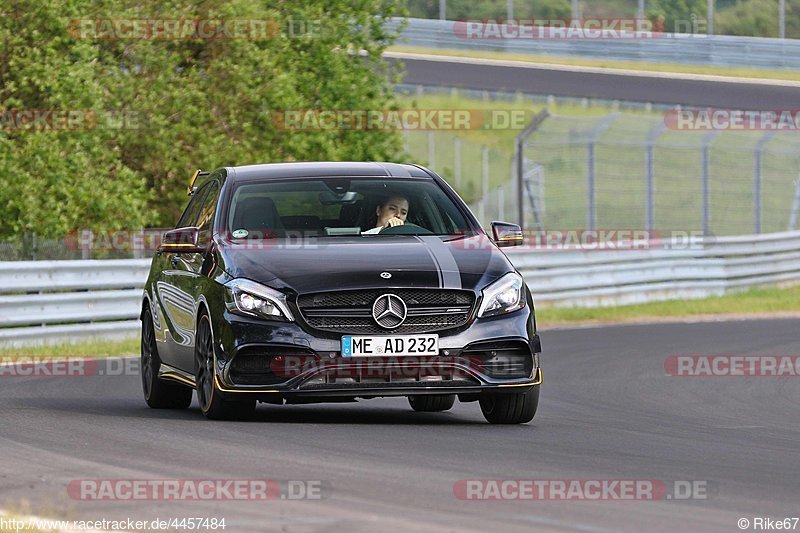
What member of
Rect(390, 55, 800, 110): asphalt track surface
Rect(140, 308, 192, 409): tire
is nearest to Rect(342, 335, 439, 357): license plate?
Rect(140, 308, 192, 409): tire

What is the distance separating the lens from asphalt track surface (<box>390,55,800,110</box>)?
40.3 m

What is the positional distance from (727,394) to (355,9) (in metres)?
17.1

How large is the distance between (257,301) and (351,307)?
0.53m

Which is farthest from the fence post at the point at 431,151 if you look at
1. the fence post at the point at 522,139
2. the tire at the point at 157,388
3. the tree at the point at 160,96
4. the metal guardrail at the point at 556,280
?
the tire at the point at 157,388

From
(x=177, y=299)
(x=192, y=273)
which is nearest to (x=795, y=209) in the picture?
(x=177, y=299)

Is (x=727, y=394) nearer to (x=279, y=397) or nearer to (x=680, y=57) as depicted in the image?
(x=279, y=397)

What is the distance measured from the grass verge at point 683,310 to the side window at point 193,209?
11004mm

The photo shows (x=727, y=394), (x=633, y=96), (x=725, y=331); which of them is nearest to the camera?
(x=727, y=394)

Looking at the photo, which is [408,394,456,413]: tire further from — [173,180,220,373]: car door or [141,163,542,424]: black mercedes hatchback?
[173,180,220,373]: car door

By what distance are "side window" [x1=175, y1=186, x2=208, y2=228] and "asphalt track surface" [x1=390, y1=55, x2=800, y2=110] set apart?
28.4 m

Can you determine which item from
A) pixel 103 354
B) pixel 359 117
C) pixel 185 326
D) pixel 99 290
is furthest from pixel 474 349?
pixel 359 117

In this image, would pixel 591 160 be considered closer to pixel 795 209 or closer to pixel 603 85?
pixel 795 209

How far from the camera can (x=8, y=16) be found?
24062 mm

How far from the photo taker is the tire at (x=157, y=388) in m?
11.7
